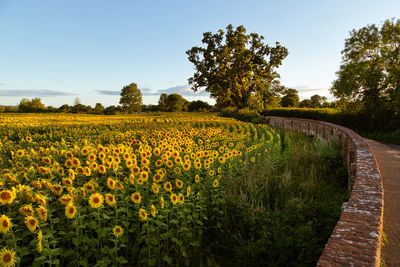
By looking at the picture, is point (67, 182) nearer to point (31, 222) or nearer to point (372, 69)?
point (31, 222)

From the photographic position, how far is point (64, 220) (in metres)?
2.72

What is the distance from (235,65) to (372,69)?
16429 mm

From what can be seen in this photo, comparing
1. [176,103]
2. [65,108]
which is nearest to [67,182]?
[65,108]

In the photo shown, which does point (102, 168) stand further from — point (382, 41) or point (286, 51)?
point (286, 51)

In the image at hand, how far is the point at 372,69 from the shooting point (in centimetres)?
1611

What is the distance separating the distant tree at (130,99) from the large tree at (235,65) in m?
42.7

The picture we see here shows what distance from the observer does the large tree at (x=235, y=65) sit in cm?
2931

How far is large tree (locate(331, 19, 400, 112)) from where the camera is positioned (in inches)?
607

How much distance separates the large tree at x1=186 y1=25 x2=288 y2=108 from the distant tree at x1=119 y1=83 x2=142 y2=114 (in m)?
42.7

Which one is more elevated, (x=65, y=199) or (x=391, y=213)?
(x=65, y=199)

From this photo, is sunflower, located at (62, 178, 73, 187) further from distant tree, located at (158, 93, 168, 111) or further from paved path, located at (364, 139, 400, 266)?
distant tree, located at (158, 93, 168, 111)

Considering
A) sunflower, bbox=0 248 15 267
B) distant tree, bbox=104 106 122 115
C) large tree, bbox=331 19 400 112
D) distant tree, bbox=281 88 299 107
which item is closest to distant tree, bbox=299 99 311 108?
distant tree, bbox=281 88 299 107

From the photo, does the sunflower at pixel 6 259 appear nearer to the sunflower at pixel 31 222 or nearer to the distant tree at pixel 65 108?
the sunflower at pixel 31 222

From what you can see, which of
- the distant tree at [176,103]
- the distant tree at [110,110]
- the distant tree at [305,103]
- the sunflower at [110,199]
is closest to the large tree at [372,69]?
the sunflower at [110,199]
